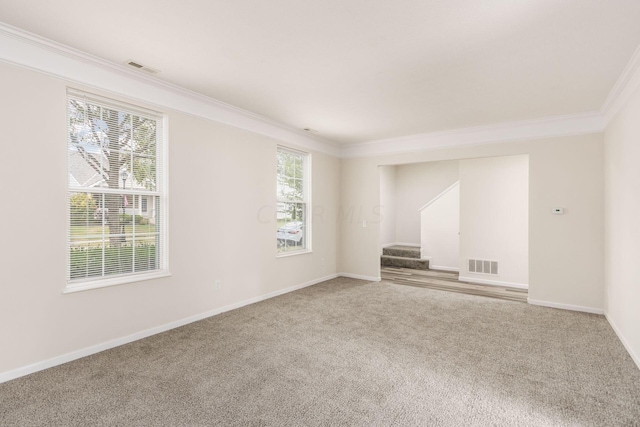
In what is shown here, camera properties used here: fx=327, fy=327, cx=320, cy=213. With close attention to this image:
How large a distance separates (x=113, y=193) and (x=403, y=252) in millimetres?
6299

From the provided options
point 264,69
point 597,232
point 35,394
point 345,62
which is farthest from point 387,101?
point 35,394

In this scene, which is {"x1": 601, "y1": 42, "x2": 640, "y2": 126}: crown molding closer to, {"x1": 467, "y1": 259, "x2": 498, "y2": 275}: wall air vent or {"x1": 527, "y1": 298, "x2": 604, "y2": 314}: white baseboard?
{"x1": 527, "y1": 298, "x2": 604, "y2": 314}: white baseboard

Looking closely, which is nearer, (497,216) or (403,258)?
(497,216)

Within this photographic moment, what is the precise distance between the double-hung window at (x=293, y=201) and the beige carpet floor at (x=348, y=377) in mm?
1656

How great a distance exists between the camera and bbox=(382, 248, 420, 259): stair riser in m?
7.71

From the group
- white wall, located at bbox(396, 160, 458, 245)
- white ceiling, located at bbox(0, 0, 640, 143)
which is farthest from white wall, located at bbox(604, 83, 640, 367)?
white wall, located at bbox(396, 160, 458, 245)

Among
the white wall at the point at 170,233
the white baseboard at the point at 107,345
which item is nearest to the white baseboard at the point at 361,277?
the white wall at the point at 170,233

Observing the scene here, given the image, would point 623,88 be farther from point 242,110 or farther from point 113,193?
point 113,193

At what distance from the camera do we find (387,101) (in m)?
3.88

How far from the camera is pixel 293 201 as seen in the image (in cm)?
543

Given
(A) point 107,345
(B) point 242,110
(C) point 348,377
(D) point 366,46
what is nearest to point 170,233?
(A) point 107,345

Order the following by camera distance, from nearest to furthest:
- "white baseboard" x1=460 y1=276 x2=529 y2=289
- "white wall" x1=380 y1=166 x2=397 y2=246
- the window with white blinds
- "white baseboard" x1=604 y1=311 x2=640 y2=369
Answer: "white baseboard" x1=604 y1=311 x2=640 y2=369, the window with white blinds, "white baseboard" x1=460 y1=276 x2=529 y2=289, "white wall" x1=380 y1=166 x2=397 y2=246

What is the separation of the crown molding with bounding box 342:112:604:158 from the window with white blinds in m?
3.73

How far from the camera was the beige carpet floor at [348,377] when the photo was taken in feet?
6.80
